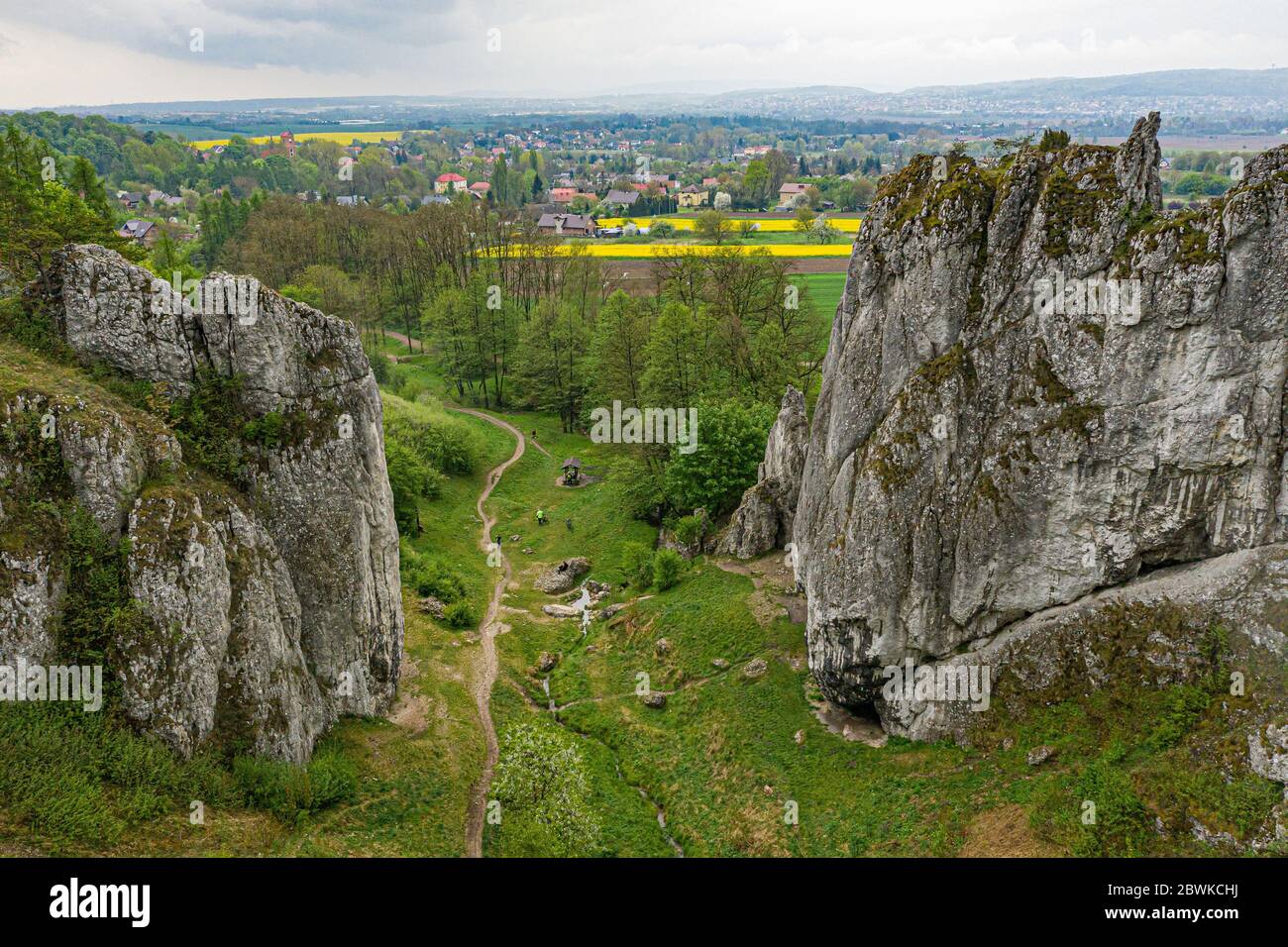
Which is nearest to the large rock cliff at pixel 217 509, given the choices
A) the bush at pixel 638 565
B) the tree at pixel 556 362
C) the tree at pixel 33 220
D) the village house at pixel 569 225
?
the tree at pixel 33 220

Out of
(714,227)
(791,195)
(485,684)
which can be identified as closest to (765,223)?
(791,195)

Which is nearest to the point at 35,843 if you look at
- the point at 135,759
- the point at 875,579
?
the point at 135,759

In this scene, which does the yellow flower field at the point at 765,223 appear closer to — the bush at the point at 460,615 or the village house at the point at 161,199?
the village house at the point at 161,199

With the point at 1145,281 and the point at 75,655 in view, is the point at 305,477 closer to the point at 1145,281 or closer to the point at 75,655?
the point at 75,655

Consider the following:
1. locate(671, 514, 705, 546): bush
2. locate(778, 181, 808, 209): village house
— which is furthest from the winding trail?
locate(778, 181, 808, 209): village house

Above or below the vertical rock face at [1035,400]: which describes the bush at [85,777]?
below
